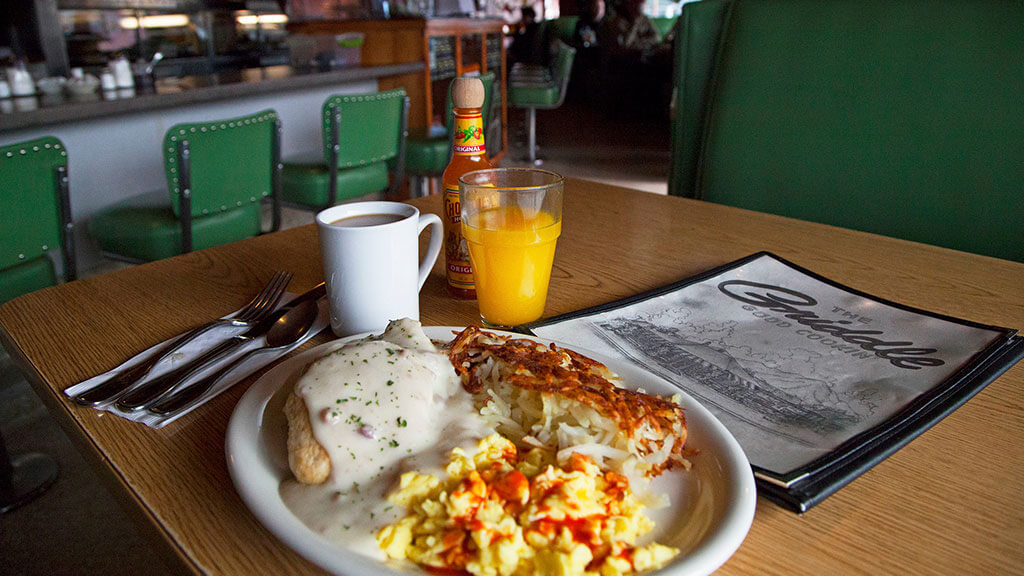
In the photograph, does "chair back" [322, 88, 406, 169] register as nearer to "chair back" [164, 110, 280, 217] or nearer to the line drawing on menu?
"chair back" [164, 110, 280, 217]

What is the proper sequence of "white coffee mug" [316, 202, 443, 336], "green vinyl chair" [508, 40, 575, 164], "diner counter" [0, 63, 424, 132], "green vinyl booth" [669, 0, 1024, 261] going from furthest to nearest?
"green vinyl chair" [508, 40, 575, 164] → "diner counter" [0, 63, 424, 132] → "green vinyl booth" [669, 0, 1024, 261] → "white coffee mug" [316, 202, 443, 336]

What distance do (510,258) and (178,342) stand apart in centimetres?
40

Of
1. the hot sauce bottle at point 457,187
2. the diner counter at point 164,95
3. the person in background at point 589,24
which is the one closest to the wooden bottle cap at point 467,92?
the hot sauce bottle at point 457,187

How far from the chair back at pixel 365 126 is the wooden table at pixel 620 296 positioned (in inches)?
65.8

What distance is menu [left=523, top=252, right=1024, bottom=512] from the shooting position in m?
0.58

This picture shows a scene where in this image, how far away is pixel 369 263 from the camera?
2.46 feet

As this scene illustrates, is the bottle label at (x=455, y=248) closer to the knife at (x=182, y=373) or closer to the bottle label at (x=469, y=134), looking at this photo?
the bottle label at (x=469, y=134)

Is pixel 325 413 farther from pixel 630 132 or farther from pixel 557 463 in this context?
pixel 630 132

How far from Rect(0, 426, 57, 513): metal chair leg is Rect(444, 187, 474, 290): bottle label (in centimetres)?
140

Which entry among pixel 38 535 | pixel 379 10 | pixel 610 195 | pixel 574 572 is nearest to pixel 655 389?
pixel 574 572

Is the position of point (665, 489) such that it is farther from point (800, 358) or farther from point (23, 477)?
point (23, 477)

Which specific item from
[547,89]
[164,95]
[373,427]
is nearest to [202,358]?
[373,427]

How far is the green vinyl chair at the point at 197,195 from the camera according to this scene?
87.8 inches

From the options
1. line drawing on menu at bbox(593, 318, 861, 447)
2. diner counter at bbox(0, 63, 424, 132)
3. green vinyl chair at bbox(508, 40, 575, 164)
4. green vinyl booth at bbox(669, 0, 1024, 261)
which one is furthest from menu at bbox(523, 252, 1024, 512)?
green vinyl chair at bbox(508, 40, 575, 164)
